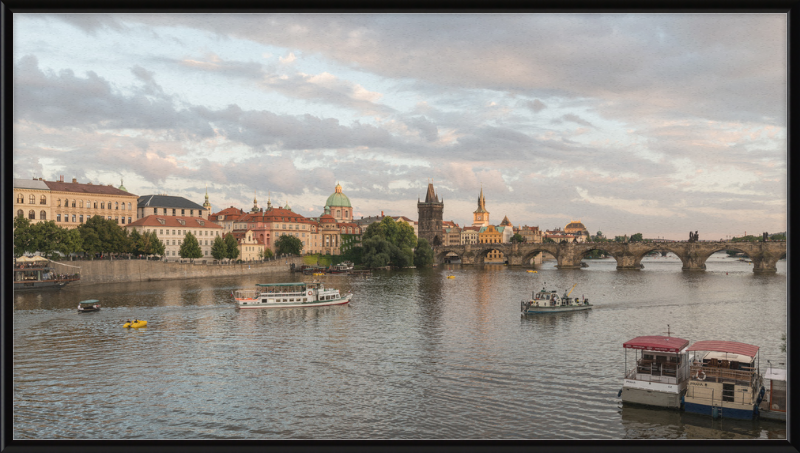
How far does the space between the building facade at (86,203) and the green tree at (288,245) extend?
2222 centimetres

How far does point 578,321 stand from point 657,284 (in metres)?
27.4

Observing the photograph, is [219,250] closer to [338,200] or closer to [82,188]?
[82,188]

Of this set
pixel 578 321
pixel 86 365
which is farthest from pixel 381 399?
pixel 578 321

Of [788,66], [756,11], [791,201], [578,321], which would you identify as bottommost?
[578,321]

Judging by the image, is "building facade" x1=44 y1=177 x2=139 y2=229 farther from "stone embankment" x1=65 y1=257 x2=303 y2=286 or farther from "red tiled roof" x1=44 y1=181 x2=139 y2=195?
"stone embankment" x1=65 y1=257 x2=303 y2=286

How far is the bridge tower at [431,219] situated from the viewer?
132 metres

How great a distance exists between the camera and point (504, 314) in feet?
114

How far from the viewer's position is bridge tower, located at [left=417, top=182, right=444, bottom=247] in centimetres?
13162

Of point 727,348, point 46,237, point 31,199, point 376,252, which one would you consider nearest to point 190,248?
point 31,199

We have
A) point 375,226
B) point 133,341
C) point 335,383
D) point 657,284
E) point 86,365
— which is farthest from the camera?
point 375,226

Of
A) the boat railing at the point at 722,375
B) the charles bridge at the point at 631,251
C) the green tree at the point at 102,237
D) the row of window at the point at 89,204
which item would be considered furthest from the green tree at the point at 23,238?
the charles bridge at the point at 631,251

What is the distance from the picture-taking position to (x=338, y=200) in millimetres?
131375

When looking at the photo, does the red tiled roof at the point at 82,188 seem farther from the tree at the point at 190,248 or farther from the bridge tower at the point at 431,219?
the bridge tower at the point at 431,219
